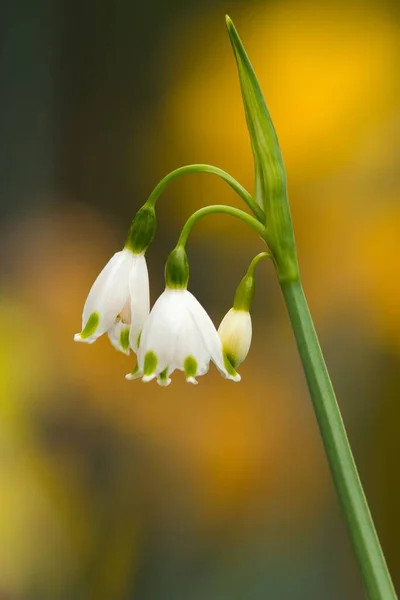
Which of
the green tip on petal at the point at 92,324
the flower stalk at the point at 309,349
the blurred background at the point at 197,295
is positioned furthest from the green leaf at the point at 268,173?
the blurred background at the point at 197,295

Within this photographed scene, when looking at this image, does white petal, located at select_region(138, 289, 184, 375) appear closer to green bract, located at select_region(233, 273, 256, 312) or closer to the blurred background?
green bract, located at select_region(233, 273, 256, 312)

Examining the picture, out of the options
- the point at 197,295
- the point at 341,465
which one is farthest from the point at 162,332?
the point at 197,295

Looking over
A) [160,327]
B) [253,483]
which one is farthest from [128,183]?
[160,327]

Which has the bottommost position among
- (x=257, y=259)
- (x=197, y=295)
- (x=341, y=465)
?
(x=341, y=465)

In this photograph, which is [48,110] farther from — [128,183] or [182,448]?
[182,448]

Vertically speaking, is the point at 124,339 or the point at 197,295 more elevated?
the point at 197,295

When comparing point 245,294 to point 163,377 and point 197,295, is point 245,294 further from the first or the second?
point 197,295

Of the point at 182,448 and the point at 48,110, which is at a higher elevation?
the point at 48,110
